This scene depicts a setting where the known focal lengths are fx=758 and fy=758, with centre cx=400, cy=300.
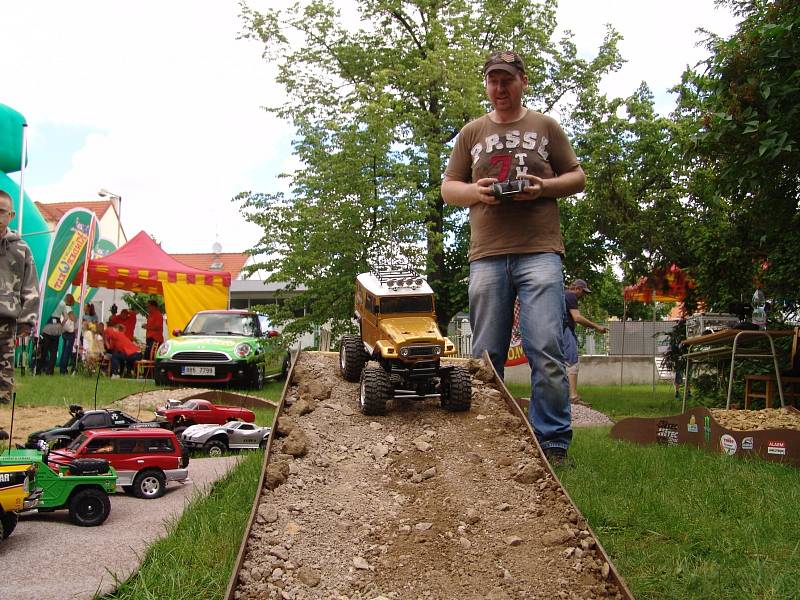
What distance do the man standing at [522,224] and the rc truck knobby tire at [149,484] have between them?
2.25 metres

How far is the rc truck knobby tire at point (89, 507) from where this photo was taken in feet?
12.5

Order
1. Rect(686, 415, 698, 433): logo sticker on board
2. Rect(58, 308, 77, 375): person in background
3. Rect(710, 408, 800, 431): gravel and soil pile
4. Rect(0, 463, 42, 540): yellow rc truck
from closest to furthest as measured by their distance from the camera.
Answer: Rect(0, 463, 42, 540): yellow rc truck < Rect(710, 408, 800, 431): gravel and soil pile < Rect(686, 415, 698, 433): logo sticker on board < Rect(58, 308, 77, 375): person in background

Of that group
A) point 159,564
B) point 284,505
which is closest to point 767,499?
point 284,505

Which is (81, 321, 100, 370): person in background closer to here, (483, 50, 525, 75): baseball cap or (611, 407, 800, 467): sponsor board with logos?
(611, 407, 800, 467): sponsor board with logos

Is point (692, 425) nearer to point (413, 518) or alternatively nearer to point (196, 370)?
point (413, 518)

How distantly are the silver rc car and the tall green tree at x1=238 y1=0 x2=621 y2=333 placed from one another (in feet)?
15.3

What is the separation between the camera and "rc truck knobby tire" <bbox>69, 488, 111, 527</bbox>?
380cm

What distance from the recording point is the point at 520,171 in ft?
14.5

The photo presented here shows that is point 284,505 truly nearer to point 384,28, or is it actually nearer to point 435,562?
point 435,562

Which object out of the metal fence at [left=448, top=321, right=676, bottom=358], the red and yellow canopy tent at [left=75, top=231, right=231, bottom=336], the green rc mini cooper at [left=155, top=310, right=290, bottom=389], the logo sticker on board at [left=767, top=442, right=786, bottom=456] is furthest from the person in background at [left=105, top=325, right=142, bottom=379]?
the logo sticker on board at [left=767, top=442, right=786, bottom=456]

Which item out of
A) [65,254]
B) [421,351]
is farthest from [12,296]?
[65,254]

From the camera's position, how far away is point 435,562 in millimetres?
2684

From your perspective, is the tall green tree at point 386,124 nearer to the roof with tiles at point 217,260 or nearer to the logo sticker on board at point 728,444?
the logo sticker on board at point 728,444

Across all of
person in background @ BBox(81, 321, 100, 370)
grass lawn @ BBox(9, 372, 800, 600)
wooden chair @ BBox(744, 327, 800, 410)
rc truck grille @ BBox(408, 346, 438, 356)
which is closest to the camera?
grass lawn @ BBox(9, 372, 800, 600)
